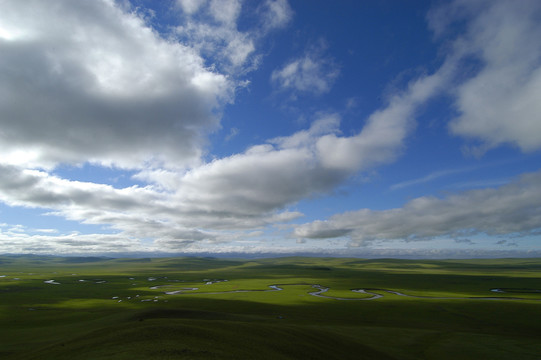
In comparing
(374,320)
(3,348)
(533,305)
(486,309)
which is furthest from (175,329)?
(533,305)

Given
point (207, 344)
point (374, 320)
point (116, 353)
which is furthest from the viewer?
point (374, 320)

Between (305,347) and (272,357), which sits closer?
(272,357)

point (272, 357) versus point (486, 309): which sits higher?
point (272, 357)

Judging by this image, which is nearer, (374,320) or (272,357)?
(272,357)

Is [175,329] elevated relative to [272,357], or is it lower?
elevated

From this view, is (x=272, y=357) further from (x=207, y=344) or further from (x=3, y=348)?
(x=3, y=348)

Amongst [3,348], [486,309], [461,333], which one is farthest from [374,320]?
[3,348]

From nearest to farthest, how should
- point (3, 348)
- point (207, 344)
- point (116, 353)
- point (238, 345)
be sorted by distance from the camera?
1. point (116, 353)
2. point (207, 344)
3. point (238, 345)
4. point (3, 348)

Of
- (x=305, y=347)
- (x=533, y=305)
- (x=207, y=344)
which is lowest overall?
(x=533, y=305)

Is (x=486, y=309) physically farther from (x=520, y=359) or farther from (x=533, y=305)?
(x=520, y=359)
